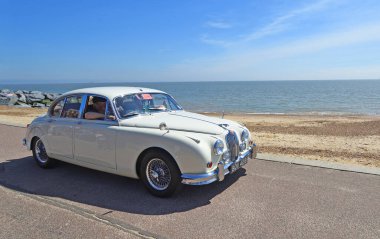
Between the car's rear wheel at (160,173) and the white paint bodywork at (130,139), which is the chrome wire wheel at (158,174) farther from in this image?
the white paint bodywork at (130,139)

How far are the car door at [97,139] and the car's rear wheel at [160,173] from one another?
643 mm

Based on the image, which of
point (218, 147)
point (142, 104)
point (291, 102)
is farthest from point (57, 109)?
point (291, 102)

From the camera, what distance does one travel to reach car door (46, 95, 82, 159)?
18.2 ft

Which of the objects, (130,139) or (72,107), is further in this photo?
(72,107)

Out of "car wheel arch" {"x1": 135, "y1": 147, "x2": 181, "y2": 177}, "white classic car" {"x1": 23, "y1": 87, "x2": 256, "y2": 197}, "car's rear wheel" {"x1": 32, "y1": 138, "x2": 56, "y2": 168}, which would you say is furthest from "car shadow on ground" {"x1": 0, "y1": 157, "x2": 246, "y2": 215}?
"car wheel arch" {"x1": 135, "y1": 147, "x2": 181, "y2": 177}

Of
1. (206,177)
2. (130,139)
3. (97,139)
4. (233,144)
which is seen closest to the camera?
(206,177)

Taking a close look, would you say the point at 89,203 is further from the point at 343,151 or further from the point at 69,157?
the point at 343,151

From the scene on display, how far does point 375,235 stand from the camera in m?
3.41

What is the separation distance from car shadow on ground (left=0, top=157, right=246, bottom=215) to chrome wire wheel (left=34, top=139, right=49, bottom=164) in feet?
0.62

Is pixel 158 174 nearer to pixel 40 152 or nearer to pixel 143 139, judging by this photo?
pixel 143 139

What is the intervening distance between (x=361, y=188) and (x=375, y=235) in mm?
1564

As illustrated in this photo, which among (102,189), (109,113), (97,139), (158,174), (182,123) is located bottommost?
(102,189)

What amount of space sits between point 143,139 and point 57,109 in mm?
2418

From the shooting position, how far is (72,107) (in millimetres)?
5719
